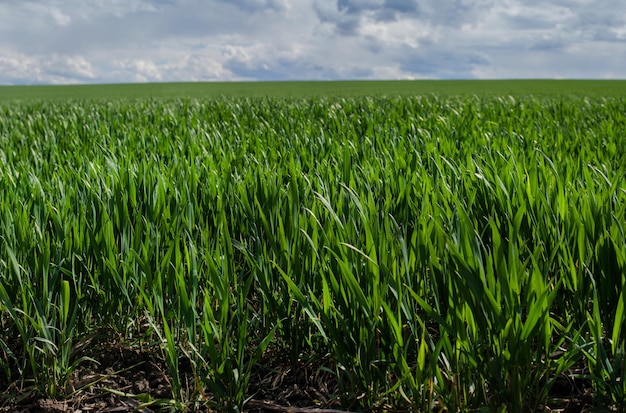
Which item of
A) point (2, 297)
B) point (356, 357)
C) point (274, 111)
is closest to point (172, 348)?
point (356, 357)

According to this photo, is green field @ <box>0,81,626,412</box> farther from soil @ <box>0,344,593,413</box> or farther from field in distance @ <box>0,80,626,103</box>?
field in distance @ <box>0,80,626,103</box>

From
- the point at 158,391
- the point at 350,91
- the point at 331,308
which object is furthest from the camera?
the point at 350,91

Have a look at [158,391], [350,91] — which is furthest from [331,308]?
[350,91]

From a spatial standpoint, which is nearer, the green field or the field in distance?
the green field

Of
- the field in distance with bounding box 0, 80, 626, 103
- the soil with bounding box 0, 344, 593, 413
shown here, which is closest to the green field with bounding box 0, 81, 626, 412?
the soil with bounding box 0, 344, 593, 413

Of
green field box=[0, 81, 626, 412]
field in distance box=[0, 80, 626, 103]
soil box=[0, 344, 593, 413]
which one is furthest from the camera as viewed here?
field in distance box=[0, 80, 626, 103]

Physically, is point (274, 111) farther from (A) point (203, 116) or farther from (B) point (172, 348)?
(B) point (172, 348)

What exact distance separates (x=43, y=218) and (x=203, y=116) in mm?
5767

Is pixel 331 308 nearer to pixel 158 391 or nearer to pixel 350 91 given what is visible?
pixel 158 391

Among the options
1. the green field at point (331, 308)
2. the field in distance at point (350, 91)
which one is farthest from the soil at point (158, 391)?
the field in distance at point (350, 91)

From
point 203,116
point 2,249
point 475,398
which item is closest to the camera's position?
point 475,398

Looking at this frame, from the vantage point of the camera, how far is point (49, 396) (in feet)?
5.15

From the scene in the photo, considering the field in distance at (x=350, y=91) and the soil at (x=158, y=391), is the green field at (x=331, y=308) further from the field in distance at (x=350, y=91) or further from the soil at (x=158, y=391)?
the field in distance at (x=350, y=91)

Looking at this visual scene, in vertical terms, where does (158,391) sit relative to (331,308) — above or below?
below
